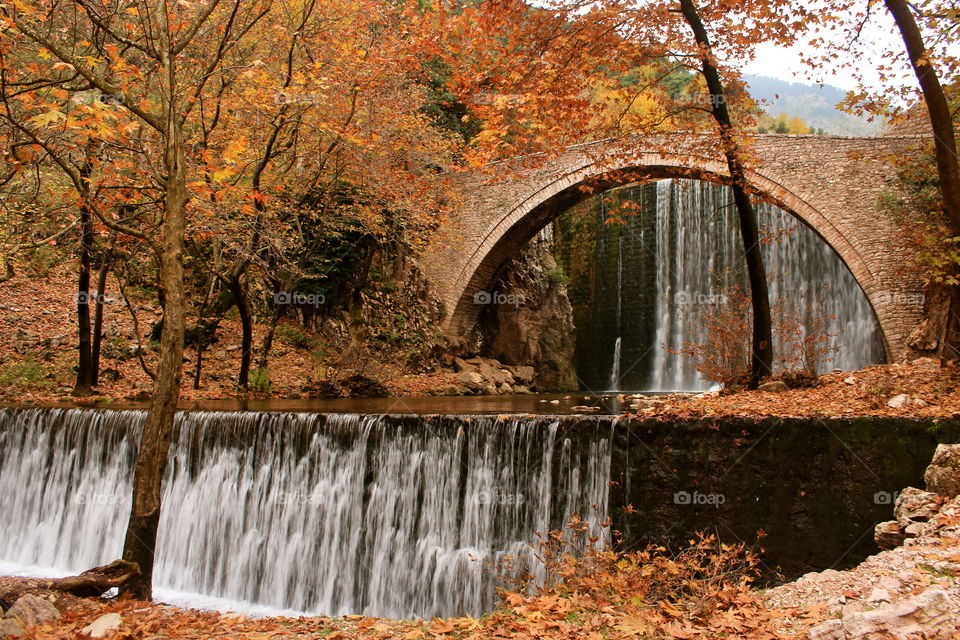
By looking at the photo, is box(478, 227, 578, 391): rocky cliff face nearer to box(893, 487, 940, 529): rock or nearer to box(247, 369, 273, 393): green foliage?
box(247, 369, 273, 393): green foliage

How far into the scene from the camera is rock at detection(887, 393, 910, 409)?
224 inches

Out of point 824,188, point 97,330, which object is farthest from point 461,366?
point 824,188

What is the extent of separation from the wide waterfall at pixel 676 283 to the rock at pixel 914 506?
417 inches

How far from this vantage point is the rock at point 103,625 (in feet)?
10.6

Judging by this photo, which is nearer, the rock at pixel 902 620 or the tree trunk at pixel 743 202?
the rock at pixel 902 620

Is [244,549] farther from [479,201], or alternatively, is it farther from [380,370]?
[479,201]

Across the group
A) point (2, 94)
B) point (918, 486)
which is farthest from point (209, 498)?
point (918, 486)

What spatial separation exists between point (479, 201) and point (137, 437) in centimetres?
1180

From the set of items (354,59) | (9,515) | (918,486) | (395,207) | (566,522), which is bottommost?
(9,515)

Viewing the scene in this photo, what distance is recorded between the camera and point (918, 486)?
485 centimetres

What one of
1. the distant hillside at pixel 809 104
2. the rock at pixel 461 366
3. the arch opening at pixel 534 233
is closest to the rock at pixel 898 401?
the arch opening at pixel 534 233

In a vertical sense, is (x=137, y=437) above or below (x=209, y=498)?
above

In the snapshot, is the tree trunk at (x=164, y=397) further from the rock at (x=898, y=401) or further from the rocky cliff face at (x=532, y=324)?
the rocky cliff face at (x=532, y=324)

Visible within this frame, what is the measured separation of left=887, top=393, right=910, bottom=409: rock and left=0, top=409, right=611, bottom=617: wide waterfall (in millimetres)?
2471
